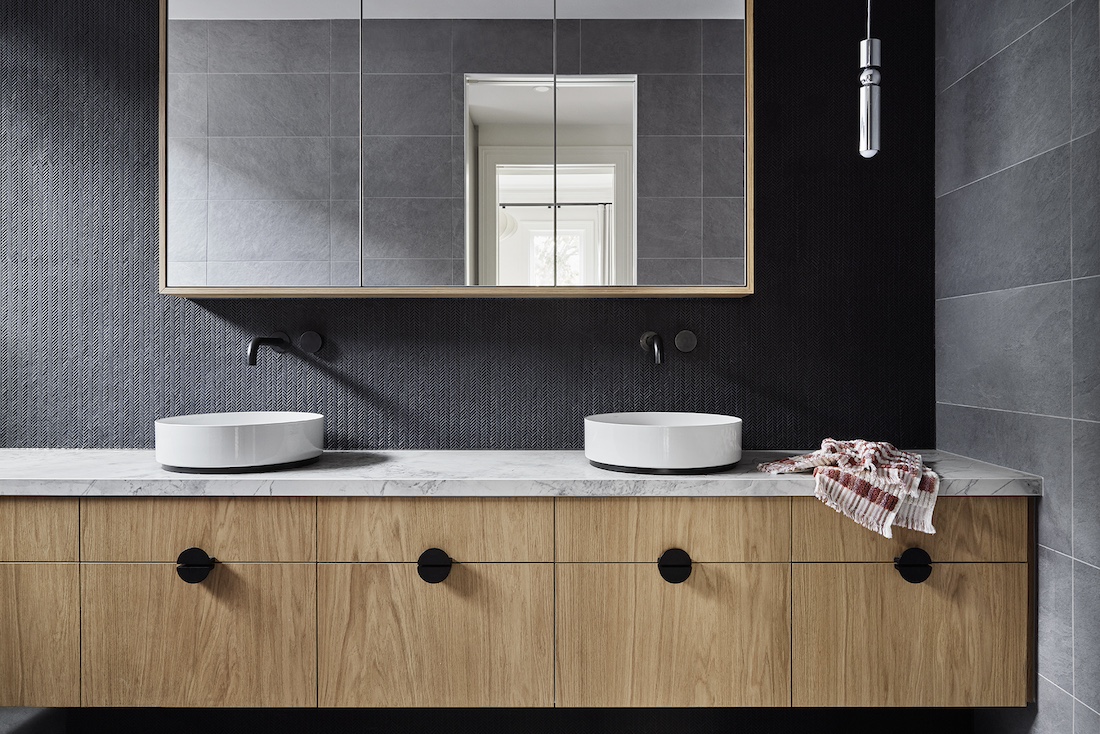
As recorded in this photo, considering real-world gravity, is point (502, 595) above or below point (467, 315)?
below

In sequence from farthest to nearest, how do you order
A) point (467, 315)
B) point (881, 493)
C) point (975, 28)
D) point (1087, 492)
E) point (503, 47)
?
point (467, 315), point (503, 47), point (975, 28), point (881, 493), point (1087, 492)

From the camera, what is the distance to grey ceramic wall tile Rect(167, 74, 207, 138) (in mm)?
1857

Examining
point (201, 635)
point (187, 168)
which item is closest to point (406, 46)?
point (187, 168)

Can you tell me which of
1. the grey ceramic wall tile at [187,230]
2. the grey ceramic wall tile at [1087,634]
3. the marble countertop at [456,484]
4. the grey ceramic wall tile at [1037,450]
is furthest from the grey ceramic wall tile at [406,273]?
the grey ceramic wall tile at [1087,634]

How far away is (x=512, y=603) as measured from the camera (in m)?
1.50

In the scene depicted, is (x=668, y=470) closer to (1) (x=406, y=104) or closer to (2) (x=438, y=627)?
(2) (x=438, y=627)

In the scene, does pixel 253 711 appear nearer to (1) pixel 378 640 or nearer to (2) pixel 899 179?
(1) pixel 378 640

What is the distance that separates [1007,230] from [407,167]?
143 centimetres

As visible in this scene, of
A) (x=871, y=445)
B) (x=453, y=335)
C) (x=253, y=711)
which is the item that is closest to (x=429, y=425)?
(x=453, y=335)

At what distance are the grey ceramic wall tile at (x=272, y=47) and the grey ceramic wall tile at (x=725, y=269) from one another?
1.11 m

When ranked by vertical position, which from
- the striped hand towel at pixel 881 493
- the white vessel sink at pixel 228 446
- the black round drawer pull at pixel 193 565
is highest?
the white vessel sink at pixel 228 446

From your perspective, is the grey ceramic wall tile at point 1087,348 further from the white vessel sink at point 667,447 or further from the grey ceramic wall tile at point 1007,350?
the white vessel sink at point 667,447

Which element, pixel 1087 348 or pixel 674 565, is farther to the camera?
pixel 674 565

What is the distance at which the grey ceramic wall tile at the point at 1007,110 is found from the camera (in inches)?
56.9
